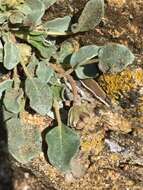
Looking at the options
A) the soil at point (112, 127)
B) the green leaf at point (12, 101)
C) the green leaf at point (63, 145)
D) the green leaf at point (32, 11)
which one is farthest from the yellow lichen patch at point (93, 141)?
the green leaf at point (32, 11)

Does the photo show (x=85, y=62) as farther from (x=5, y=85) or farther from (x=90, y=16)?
(x=5, y=85)

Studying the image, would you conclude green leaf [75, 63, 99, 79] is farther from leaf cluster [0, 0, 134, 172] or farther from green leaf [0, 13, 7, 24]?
green leaf [0, 13, 7, 24]

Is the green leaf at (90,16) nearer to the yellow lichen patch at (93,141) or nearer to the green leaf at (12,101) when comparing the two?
the green leaf at (12,101)

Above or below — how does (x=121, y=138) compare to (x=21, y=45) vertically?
below

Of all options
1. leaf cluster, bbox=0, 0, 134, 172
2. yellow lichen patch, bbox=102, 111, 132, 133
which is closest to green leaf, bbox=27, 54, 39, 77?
leaf cluster, bbox=0, 0, 134, 172

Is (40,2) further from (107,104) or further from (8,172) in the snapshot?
(8,172)

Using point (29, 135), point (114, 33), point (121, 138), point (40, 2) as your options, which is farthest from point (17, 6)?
point (121, 138)

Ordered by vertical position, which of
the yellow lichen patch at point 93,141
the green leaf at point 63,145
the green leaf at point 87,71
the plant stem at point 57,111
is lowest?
the yellow lichen patch at point 93,141
